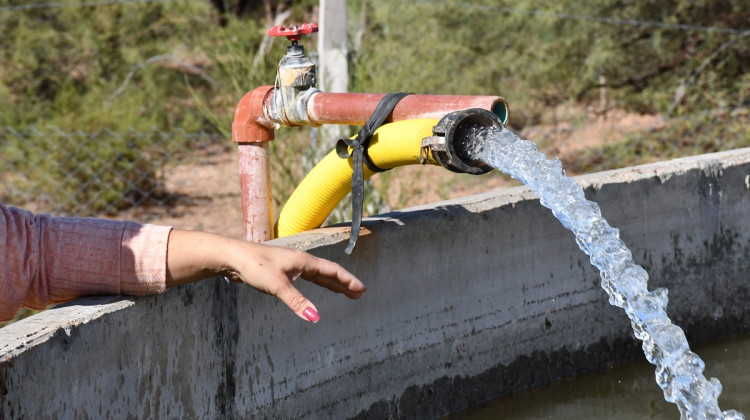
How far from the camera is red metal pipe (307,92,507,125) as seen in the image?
8.36 feet

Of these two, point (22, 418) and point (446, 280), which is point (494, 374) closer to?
point (446, 280)

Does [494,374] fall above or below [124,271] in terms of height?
Answer: below

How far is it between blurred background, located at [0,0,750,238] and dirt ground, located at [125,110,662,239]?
0.02 metres

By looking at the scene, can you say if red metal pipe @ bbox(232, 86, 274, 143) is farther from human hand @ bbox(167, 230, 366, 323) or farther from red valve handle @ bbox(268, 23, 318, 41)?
human hand @ bbox(167, 230, 366, 323)

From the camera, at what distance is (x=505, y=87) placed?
8.00 metres

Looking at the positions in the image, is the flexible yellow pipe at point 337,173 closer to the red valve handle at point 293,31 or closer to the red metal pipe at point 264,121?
the red metal pipe at point 264,121

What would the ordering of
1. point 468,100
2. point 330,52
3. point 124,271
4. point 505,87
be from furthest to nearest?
point 505,87 → point 330,52 → point 468,100 → point 124,271

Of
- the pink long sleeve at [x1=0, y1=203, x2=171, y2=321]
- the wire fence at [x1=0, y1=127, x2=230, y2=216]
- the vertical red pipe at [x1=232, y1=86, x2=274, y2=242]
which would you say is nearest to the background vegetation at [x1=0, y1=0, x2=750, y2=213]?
the wire fence at [x1=0, y1=127, x2=230, y2=216]

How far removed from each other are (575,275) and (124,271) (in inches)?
71.7

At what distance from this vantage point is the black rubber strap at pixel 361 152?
2623 millimetres

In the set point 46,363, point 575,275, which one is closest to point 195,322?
point 46,363

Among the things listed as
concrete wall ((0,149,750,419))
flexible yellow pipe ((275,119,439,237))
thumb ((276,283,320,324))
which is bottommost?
concrete wall ((0,149,750,419))

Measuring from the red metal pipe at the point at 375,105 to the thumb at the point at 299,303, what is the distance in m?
0.74

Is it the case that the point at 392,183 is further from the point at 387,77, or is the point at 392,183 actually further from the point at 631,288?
the point at 631,288
